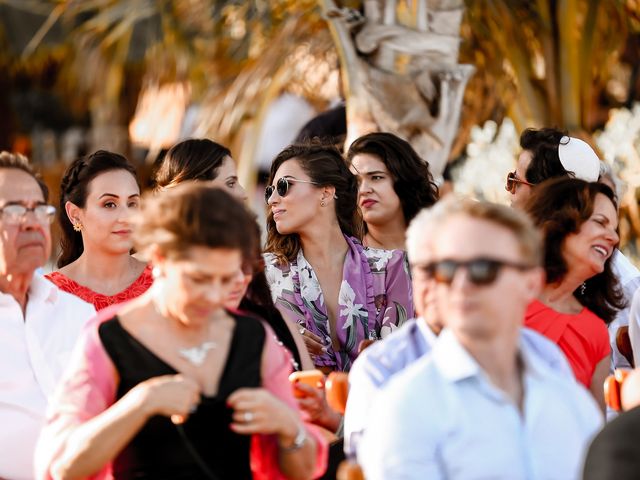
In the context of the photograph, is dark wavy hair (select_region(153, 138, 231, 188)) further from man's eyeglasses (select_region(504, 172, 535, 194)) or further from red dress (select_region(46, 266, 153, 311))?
man's eyeglasses (select_region(504, 172, 535, 194))

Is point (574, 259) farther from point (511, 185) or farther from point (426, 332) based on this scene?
point (511, 185)

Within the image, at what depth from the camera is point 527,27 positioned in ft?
26.6

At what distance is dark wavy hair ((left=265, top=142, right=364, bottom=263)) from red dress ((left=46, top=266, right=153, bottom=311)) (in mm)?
592

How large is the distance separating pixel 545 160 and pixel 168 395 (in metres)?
2.75

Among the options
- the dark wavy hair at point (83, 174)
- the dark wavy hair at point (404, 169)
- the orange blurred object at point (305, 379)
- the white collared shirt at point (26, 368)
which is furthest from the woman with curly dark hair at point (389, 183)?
the white collared shirt at point (26, 368)

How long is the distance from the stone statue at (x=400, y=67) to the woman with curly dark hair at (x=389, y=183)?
809 millimetres

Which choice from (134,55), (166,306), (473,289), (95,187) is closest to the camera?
(473,289)

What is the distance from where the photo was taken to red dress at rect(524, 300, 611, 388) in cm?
393

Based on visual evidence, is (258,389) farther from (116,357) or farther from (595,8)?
(595,8)

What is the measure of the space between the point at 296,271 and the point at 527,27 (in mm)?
3923

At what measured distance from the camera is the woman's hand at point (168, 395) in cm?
264

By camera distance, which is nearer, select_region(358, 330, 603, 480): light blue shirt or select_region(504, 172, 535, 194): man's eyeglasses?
select_region(358, 330, 603, 480): light blue shirt

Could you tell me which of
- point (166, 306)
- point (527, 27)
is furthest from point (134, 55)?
point (166, 306)

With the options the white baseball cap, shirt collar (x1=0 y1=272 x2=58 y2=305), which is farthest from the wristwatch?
the white baseball cap
